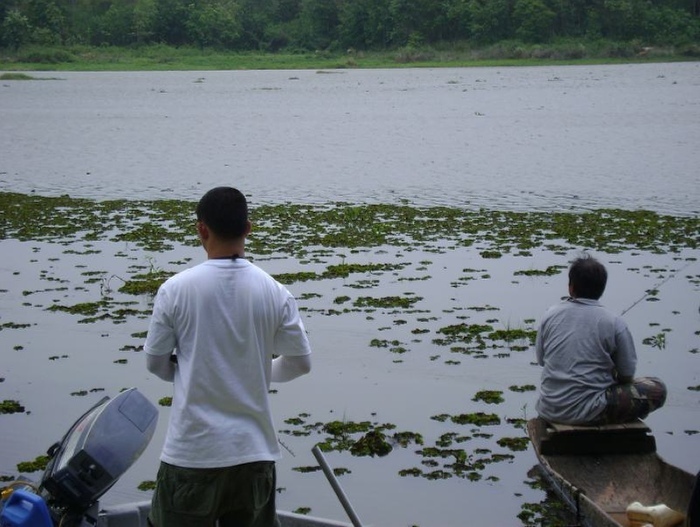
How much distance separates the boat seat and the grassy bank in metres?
71.9

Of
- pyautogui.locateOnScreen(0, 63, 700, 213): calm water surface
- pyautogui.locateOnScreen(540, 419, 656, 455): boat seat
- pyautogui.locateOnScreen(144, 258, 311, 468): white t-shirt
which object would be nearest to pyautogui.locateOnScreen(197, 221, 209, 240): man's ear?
pyautogui.locateOnScreen(144, 258, 311, 468): white t-shirt

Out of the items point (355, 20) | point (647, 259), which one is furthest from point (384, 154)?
point (355, 20)

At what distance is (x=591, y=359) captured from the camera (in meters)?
6.14

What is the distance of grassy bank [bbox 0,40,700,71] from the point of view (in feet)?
255

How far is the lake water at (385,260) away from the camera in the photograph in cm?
728

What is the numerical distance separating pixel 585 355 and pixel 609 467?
0.66 m

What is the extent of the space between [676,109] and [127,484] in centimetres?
3570

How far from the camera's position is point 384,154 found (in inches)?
1085

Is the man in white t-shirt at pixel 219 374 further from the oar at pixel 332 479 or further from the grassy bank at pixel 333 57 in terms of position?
the grassy bank at pixel 333 57

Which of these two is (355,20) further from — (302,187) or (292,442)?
(292,442)

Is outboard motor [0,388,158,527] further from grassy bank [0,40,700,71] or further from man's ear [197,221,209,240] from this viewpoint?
grassy bank [0,40,700,71]

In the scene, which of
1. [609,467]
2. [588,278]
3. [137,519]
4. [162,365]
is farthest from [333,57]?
[162,365]

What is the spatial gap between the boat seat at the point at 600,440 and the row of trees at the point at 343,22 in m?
78.4

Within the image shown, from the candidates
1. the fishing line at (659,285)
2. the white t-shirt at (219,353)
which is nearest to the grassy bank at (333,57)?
the fishing line at (659,285)
